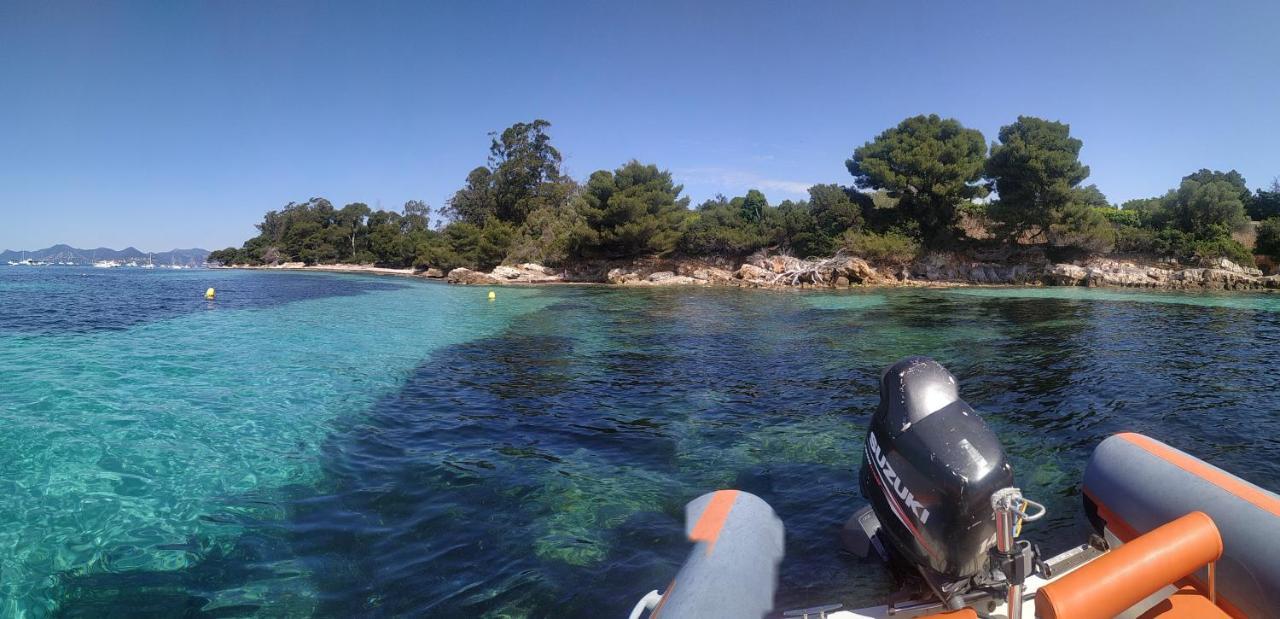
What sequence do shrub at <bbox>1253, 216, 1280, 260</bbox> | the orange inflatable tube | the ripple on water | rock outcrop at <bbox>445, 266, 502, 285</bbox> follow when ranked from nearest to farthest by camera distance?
the orange inflatable tube
the ripple on water
shrub at <bbox>1253, 216, 1280, 260</bbox>
rock outcrop at <bbox>445, 266, 502, 285</bbox>

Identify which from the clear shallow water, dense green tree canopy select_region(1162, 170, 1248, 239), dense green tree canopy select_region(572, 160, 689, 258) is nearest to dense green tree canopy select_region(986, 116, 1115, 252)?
dense green tree canopy select_region(1162, 170, 1248, 239)

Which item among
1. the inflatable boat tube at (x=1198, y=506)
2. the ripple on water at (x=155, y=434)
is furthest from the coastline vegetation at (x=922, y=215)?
the inflatable boat tube at (x=1198, y=506)

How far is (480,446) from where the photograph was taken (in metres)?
5.77

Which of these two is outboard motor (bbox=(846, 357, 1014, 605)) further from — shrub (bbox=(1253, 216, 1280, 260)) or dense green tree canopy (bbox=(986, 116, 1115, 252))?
shrub (bbox=(1253, 216, 1280, 260))

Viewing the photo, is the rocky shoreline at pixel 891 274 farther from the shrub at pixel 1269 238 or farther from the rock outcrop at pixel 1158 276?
the shrub at pixel 1269 238

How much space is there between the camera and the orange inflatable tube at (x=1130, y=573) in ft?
6.05

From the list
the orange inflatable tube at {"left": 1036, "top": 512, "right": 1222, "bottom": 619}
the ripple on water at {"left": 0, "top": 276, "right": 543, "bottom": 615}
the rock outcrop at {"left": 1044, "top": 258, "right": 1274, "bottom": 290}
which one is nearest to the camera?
the orange inflatable tube at {"left": 1036, "top": 512, "right": 1222, "bottom": 619}

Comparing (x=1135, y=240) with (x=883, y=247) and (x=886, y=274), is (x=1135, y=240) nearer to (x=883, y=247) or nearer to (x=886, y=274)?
(x=886, y=274)

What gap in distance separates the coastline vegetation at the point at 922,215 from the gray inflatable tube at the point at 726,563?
3369 centimetres

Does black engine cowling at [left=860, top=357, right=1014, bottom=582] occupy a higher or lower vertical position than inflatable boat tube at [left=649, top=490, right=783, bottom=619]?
higher

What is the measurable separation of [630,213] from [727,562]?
1414 inches

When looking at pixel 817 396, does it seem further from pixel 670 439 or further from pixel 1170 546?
pixel 1170 546

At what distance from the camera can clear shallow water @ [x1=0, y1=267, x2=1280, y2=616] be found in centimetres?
344

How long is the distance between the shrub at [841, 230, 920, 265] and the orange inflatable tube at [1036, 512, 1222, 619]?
111 feet
